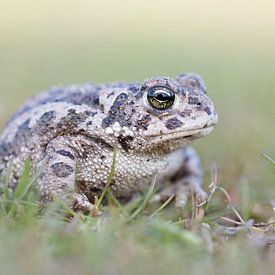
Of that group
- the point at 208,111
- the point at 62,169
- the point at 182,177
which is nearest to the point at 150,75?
the point at 182,177

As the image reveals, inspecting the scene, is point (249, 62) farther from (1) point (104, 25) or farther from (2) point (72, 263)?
(2) point (72, 263)

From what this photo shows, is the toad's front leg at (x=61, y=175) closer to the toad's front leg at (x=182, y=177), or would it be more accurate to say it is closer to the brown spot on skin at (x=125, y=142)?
the brown spot on skin at (x=125, y=142)

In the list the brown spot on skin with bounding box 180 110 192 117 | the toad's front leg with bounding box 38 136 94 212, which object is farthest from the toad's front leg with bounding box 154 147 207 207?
the toad's front leg with bounding box 38 136 94 212

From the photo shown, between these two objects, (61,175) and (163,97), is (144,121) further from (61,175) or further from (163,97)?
(61,175)

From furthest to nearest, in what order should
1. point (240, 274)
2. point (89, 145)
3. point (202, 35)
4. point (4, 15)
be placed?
1. point (4, 15)
2. point (202, 35)
3. point (89, 145)
4. point (240, 274)

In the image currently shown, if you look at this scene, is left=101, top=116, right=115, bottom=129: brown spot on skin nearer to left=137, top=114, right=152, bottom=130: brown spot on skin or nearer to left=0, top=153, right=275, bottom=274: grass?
left=137, top=114, right=152, bottom=130: brown spot on skin

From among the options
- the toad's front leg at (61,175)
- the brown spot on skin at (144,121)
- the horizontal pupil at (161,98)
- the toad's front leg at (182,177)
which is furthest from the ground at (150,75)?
the horizontal pupil at (161,98)

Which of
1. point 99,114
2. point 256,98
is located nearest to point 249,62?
point 256,98
